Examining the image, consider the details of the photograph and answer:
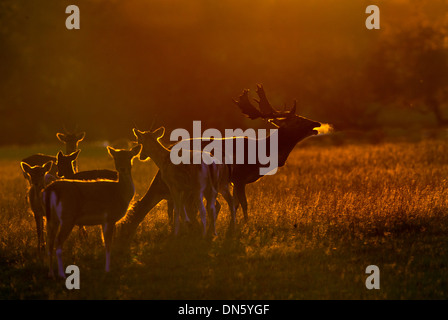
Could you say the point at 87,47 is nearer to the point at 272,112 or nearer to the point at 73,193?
the point at 272,112

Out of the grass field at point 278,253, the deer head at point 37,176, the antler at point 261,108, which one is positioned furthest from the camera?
the antler at point 261,108

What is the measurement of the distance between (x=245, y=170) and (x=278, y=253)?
8.85ft

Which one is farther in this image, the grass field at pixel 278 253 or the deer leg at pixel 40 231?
the deer leg at pixel 40 231

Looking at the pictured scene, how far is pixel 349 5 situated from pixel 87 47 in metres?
17.1

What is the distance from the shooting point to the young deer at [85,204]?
9.48 m

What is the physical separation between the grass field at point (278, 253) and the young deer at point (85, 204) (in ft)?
2.29

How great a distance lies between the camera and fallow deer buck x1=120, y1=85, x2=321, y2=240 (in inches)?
459

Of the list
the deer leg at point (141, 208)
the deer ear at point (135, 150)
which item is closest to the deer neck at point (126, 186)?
the deer ear at point (135, 150)

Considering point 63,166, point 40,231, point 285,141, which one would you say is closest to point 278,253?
point 285,141

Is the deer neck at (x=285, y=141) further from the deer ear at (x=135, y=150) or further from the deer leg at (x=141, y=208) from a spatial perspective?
the deer ear at (x=135, y=150)

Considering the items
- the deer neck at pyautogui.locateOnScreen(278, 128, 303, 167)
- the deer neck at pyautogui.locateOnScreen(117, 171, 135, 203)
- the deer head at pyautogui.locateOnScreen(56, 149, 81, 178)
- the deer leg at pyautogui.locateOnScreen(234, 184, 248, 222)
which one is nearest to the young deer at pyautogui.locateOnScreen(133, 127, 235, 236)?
the deer neck at pyautogui.locateOnScreen(117, 171, 135, 203)

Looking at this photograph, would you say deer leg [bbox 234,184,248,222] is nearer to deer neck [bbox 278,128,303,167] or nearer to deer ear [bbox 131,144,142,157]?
deer neck [bbox 278,128,303,167]

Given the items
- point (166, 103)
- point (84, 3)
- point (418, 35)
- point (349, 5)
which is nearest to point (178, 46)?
point (166, 103)

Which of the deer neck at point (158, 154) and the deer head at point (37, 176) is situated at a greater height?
the deer neck at point (158, 154)
